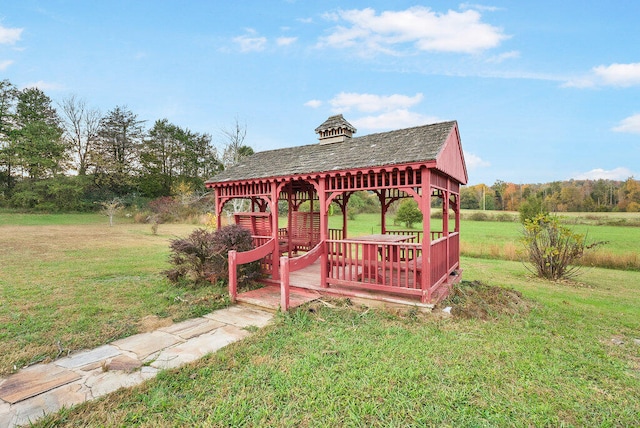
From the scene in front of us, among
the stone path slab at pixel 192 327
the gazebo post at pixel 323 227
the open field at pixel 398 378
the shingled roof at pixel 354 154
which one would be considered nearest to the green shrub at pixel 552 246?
the open field at pixel 398 378

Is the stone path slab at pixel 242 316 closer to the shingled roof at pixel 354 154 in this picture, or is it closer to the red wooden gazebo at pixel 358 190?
the red wooden gazebo at pixel 358 190

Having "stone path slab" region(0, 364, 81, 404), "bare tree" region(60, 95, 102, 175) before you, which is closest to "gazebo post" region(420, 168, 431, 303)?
"stone path slab" region(0, 364, 81, 404)

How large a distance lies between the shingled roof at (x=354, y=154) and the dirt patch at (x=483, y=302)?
106 inches

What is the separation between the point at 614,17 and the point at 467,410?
13.0 meters

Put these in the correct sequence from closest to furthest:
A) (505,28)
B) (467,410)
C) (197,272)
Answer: (467,410) → (197,272) → (505,28)

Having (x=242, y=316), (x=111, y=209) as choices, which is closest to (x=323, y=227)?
(x=242, y=316)

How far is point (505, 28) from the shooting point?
33.6ft

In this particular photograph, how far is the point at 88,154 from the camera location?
1304 inches

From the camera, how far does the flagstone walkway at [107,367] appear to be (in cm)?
269

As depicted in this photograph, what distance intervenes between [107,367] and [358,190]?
4.47m

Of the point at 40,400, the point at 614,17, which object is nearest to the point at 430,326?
the point at 40,400

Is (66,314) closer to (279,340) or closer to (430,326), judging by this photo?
(279,340)

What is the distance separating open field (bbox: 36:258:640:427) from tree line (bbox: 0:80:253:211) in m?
23.2

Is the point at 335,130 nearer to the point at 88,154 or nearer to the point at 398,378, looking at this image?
the point at 398,378
